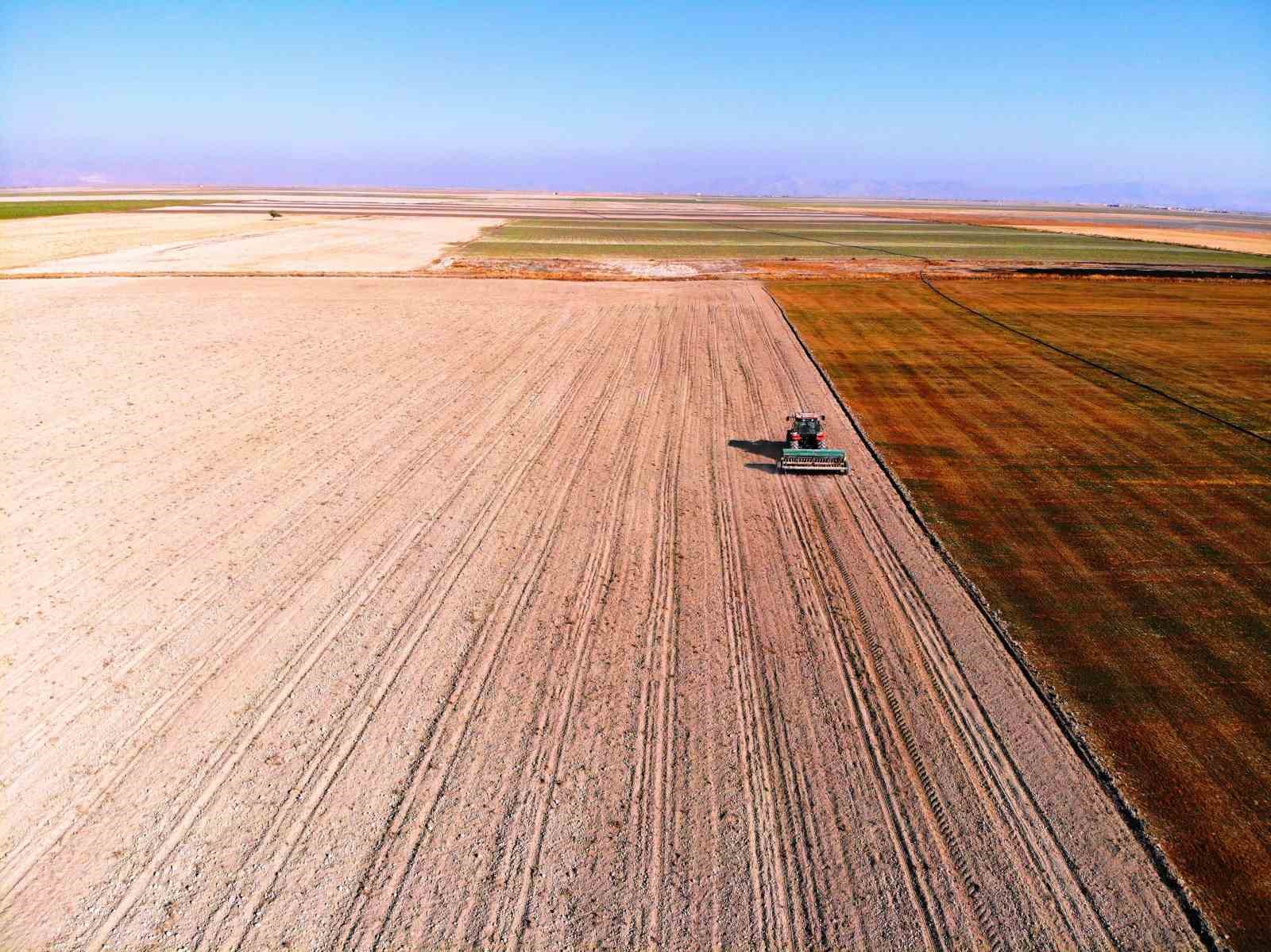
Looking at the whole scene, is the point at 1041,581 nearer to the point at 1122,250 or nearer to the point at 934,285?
the point at 934,285

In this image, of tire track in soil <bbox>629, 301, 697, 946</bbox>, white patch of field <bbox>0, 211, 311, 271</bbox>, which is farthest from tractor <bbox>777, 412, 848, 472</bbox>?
white patch of field <bbox>0, 211, 311, 271</bbox>

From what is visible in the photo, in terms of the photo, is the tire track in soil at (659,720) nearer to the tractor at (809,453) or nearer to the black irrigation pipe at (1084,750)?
the tractor at (809,453)

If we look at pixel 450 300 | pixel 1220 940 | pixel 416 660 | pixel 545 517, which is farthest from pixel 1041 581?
pixel 450 300

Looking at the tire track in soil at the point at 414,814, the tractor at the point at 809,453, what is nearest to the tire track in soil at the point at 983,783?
the tractor at the point at 809,453

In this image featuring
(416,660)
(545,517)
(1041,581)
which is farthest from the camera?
(545,517)

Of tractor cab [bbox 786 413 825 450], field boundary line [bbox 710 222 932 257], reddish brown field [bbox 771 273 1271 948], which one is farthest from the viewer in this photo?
field boundary line [bbox 710 222 932 257]

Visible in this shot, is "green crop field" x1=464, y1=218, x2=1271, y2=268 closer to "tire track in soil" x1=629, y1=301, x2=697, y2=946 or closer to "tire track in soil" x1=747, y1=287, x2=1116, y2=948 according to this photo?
"tire track in soil" x1=629, y1=301, x2=697, y2=946
